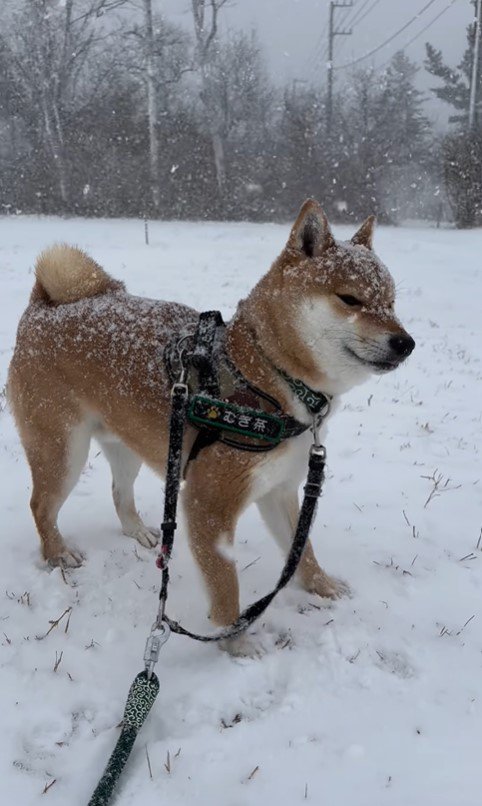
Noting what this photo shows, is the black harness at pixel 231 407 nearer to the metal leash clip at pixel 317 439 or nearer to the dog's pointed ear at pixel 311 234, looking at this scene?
the metal leash clip at pixel 317 439

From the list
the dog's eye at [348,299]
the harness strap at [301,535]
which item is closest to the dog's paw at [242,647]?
the harness strap at [301,535]

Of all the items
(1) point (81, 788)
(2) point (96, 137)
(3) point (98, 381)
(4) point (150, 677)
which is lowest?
(1) point (81, 788)

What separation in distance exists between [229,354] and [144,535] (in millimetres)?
1352

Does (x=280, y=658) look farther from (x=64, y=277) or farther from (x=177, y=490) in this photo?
(x=64, y=277)

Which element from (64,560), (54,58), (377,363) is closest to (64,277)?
(64,560)

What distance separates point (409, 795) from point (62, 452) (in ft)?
6.64

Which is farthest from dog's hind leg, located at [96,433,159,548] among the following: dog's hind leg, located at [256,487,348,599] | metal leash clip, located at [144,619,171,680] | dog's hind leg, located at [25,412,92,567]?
metal leash clip, located at [144,619,171,680]

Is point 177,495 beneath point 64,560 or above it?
above

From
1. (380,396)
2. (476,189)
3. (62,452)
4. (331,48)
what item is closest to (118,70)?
(331,48)

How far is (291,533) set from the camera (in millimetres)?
2855

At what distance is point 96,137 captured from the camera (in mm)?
25609

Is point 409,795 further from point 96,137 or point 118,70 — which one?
point 118,70

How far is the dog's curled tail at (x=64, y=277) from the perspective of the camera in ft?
9.71

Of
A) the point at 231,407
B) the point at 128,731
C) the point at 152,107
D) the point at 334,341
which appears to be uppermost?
the point at 152,107
